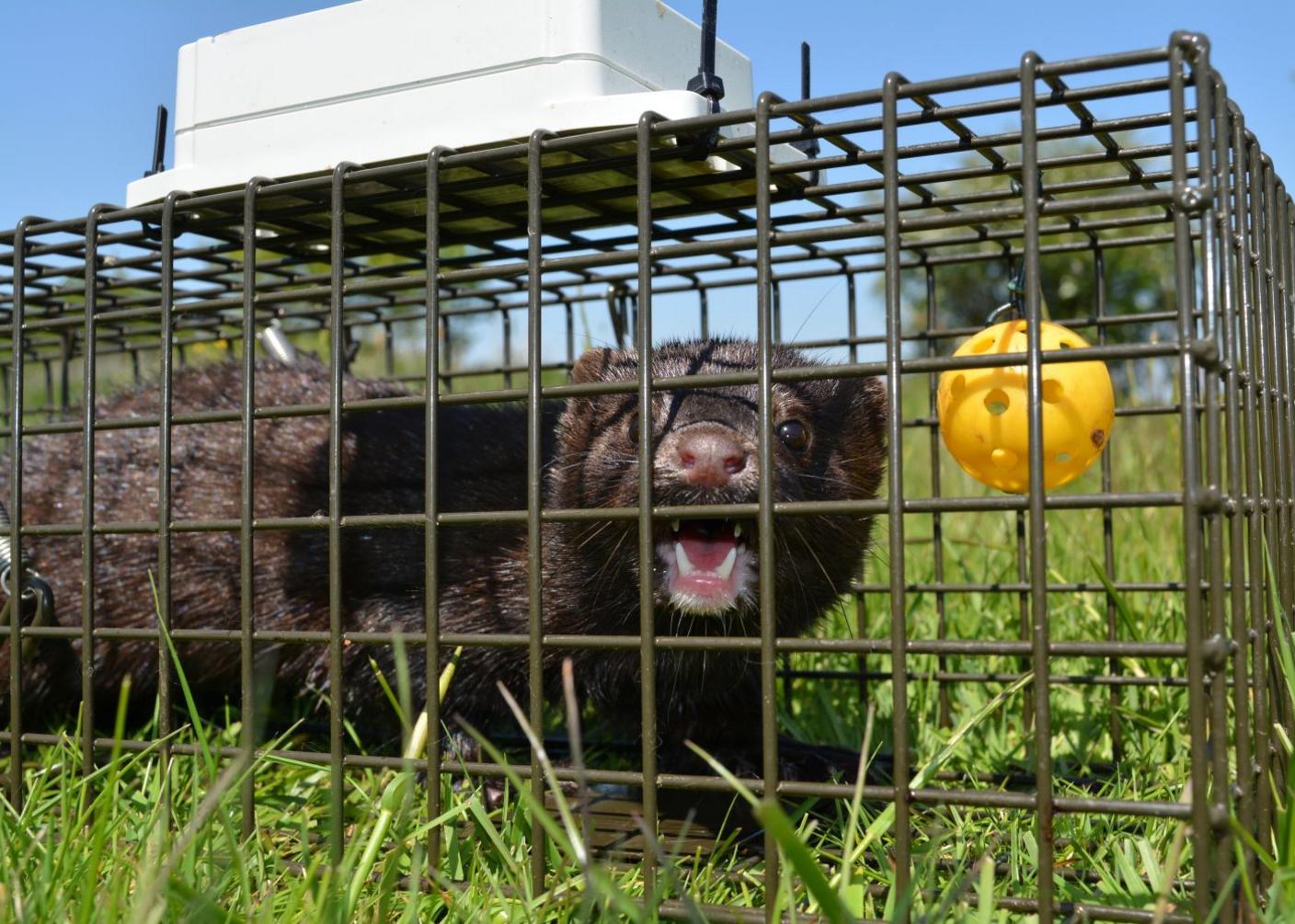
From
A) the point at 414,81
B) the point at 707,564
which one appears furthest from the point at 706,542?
the point at 414,81

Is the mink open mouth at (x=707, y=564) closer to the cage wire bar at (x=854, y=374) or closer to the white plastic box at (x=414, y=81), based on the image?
the cage wire bar at (x=854, y=374)

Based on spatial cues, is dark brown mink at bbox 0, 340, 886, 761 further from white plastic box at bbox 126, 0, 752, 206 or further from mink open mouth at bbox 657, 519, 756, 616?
white plastic box at bbox 126, 0, 752, 206

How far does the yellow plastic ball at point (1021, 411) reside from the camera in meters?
2.28

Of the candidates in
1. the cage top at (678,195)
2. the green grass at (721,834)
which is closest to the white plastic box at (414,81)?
the cage top at (678,195)

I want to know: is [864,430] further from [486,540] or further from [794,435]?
[486,540]

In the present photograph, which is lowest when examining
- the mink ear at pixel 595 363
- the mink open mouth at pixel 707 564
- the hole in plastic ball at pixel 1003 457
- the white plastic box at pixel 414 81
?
the mink open mouth at pixel 707 564

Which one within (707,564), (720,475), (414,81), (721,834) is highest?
(414,81)

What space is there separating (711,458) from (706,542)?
0.96ft

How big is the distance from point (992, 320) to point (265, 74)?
6.51 feet

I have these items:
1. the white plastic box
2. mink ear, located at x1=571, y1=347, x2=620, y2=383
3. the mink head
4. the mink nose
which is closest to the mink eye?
the mink head

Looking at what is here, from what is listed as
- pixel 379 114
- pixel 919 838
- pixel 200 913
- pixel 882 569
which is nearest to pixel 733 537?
pixel 919 838

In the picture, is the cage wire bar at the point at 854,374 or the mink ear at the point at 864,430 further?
the mink ear at the point at 864,430

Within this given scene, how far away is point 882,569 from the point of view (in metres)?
6.05

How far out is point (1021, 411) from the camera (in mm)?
2283
